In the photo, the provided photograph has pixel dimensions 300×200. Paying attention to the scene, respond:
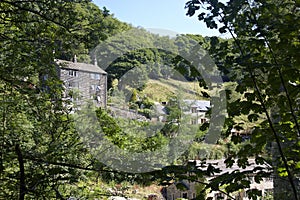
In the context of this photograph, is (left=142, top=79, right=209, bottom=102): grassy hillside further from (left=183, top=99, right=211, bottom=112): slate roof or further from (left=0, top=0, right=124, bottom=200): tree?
(left=0, top=0, right=124, bottom=200): tree

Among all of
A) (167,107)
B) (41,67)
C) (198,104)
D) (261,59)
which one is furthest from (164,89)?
(261,59)

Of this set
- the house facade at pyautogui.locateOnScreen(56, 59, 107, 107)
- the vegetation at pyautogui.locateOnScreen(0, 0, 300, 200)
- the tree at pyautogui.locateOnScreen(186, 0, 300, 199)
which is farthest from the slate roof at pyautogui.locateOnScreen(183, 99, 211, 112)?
the house facade at pyautogui.locateOnScreen(56, 59, 107, 107)

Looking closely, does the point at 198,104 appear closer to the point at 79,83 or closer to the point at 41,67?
the point at 41,67

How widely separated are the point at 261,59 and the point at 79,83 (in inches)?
A: 84.8

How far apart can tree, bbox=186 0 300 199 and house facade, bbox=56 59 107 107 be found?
112 centimetres

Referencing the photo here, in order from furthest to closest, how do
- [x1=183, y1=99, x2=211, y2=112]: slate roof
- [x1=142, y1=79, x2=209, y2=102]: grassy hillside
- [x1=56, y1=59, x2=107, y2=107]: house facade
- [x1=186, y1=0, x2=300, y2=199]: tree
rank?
[x1=142, y1=79, x2=209, y2=102]: grassy hillside
[x1=56, y1=59, x2=107, y2=107]: house facade
[x1=183, y1=99, x2=211, y2=112]: slate roof
[x1=186, y1=0, x2=300, y2=199]: tree

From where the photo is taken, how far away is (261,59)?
116 cm

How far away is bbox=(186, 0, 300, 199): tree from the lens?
1081mm

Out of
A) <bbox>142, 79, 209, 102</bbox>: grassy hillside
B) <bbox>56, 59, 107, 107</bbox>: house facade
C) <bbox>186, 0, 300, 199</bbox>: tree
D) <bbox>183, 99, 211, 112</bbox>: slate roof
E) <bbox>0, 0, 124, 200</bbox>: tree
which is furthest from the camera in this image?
<bbox>142, 79, 209, 102</bbox>: grassy hillside

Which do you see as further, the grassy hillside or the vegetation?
the grassy hillside

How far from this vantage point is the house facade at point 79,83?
2055mm

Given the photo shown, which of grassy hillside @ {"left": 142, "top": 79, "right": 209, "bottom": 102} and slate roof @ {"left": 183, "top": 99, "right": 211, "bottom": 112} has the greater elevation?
grassy hillside @ {"left": 142, "top": 79, "right": 209, "bottom": 102}

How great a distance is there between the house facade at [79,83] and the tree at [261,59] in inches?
44.1

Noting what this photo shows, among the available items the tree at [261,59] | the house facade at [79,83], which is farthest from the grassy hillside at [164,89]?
the tree at [261,59]
